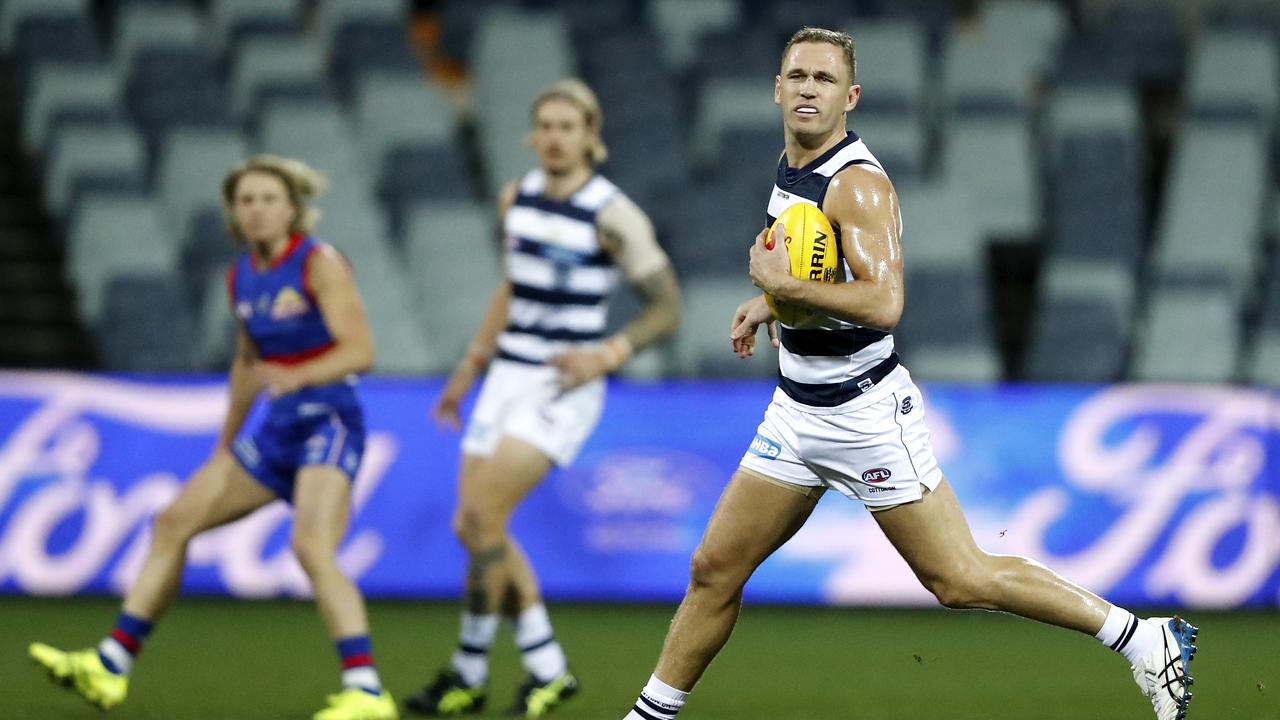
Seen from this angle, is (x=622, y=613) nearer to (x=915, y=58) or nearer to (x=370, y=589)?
(x=370, y=589)

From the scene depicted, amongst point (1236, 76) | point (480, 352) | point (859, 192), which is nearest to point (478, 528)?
point (480, 352)

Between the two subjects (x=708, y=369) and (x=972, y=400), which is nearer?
(x=972, y=400)

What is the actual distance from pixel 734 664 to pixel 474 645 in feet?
5.19

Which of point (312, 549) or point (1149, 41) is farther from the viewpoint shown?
point (1149, 41)

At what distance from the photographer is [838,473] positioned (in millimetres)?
4844

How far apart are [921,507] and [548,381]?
2108mm

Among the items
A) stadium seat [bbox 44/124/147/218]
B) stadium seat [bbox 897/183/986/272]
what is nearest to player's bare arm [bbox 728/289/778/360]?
stadium seat [bbox 897/183/986/272]

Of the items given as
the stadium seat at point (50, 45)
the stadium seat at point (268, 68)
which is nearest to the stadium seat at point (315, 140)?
the stadium seat at point (268, 68)

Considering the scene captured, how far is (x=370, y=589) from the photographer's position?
977cm

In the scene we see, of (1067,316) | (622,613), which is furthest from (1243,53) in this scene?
(622,613)

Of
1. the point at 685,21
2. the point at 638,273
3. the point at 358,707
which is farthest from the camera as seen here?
the point at 685,21

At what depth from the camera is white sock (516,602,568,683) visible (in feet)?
21.4

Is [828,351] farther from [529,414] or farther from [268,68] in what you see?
[268,68]

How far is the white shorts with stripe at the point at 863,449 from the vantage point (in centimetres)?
480
